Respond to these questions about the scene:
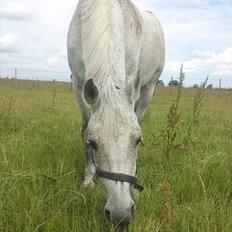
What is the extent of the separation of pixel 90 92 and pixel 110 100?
22 centimetres

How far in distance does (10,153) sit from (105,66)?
181 centimetres

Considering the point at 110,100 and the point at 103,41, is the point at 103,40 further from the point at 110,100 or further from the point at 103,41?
the point at 110,100

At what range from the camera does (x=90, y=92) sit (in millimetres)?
2975

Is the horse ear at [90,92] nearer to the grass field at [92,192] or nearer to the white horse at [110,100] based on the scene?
the white horse at [110,100]

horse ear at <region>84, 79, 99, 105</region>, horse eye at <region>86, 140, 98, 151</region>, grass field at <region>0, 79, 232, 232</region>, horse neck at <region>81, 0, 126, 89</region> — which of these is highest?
horse neck at <region>81, 0, 126, 89</region>

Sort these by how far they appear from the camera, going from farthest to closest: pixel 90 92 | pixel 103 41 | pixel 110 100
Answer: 1. pixel 103 41
2. pixel 90 92
3. pixel 110 100

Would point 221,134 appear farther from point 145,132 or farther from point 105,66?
point 105,66

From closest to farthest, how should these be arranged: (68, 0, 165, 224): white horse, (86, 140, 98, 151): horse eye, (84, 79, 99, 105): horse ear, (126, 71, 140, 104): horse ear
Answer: (68, 0, 165, 224): white horse
(86, 140, 98, 151): horse eye
(84, 79, 99, 105): horse ear
(126, 71, 140, 104): horse ear

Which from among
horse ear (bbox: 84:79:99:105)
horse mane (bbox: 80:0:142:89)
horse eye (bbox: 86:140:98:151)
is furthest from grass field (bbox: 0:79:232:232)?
horse mane (bbox: 80:0:142:89)

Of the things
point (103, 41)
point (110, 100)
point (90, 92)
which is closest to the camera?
point (110, 100)

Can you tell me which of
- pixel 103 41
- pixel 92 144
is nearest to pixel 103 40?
pixel 103 41

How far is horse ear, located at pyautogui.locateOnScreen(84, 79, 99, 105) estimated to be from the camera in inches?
115

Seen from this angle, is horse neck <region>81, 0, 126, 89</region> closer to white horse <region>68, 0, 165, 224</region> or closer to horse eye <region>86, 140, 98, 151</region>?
white horse <region>68, 0, 165, 224</region>

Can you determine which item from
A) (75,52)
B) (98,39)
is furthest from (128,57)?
(98,39)
